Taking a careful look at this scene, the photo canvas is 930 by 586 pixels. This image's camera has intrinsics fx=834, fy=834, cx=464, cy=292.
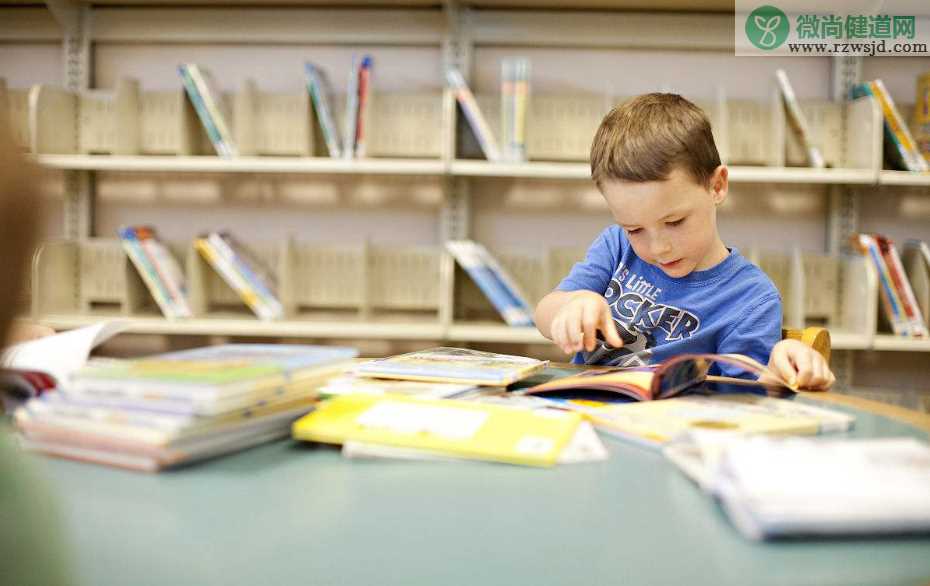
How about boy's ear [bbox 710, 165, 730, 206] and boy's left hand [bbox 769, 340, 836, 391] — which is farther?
boy's ear [bbox 710, 165, 730, 206]

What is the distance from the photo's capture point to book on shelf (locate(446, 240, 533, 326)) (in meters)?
2.43

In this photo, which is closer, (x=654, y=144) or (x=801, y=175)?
(x=654, y=144)

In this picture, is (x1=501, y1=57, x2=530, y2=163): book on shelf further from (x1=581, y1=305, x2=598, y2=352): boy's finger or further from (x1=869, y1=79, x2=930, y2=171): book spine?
(x1=581, y1=305, x2=598, y2=352): boy's finger

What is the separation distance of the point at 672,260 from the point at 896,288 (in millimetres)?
1475

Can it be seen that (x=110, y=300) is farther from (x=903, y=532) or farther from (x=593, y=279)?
(x=903, y=532)

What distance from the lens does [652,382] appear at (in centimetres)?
89

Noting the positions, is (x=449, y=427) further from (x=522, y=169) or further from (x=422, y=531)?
(x=522, y=169)

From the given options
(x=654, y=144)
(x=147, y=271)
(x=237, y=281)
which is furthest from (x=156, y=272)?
(x=654, y=144)

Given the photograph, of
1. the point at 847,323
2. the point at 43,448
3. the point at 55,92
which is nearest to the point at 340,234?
the point at 55,92

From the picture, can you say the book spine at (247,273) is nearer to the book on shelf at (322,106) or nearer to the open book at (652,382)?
the book on shelf at (322,106)

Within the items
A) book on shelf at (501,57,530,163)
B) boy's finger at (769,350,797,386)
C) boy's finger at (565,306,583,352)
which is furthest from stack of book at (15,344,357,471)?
book on shelf at (501,57,530,163)

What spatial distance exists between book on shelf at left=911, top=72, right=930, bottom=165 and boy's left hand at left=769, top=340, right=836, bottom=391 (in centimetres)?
169

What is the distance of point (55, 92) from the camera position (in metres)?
2.57

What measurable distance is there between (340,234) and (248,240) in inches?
12.0
